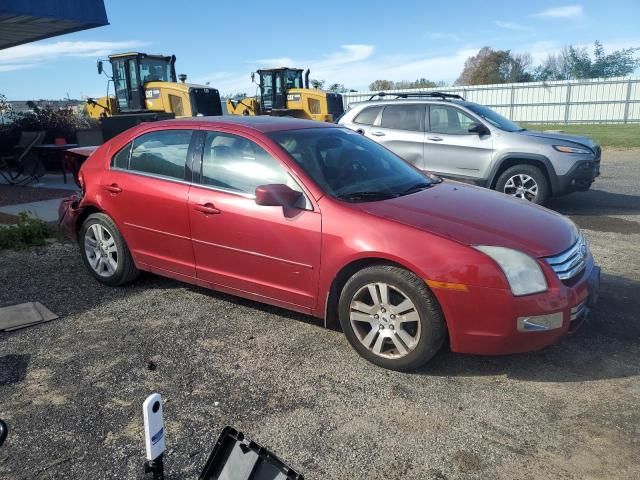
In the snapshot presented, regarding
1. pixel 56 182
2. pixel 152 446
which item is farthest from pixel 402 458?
pixel 56 182

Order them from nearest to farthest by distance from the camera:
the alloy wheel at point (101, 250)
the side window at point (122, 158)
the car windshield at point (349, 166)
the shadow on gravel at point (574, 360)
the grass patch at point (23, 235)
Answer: the shadow on gravel at point (574, 360), the car windshield at point (349, 166), the side window at point (122, 158), the alloy wheel at point (101, 250), the grass patch at point (23, 235)

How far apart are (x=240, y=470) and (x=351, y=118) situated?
8.24 meters

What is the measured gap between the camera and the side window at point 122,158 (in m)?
4.88

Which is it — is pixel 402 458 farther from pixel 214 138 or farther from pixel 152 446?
pixel 214 138

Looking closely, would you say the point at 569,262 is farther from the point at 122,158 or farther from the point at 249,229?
the point at 122,158

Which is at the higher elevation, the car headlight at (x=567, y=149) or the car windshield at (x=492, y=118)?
the car windshield at (x=492, y=118)

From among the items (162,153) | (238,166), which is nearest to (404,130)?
(162,153)

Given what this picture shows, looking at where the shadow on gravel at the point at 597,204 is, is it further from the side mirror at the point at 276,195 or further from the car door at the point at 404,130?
the side mirror at the point at 276,195

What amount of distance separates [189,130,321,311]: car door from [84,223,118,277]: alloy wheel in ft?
3.72

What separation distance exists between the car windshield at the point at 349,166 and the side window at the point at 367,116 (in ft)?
15.7

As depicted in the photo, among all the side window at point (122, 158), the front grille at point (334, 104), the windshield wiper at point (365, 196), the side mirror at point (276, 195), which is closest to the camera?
the side mirror at point (276, 195)

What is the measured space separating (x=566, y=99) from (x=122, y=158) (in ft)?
102

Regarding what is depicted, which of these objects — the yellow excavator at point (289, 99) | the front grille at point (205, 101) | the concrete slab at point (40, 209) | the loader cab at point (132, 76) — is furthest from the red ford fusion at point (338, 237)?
the yellow excavator at point (289, 99)

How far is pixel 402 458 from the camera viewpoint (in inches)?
105
